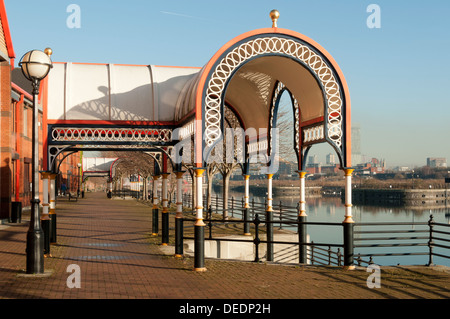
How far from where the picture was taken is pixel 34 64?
10438 mm

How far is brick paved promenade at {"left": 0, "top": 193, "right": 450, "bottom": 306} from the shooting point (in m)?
8.55

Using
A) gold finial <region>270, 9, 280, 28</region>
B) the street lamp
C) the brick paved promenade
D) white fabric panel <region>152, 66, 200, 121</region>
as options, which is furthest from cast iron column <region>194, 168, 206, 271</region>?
white fabric panel <region>152, 66, 200, 121</region>

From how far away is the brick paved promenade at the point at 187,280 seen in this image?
855 cm

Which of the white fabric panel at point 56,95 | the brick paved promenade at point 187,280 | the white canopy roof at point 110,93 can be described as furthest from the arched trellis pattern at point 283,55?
the white fabric panel at point 56,95

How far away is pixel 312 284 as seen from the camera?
9.50 m

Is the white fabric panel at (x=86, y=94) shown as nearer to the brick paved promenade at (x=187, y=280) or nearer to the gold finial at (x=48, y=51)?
the gold finial at (x=48, y=51)

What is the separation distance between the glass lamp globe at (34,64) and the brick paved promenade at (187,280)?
4.25 m

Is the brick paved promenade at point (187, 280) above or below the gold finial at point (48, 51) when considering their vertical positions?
below

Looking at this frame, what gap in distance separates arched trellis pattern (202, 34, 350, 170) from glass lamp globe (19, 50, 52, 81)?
3577 millimetres

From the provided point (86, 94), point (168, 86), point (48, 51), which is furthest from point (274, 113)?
point (48, 51)

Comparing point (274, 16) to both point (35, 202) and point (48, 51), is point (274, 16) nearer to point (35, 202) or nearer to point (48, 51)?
point (48, 51)

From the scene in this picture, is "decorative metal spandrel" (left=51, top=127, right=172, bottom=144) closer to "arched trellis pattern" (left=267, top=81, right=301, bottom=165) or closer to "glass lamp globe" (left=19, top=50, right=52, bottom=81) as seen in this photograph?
"arched trellis pattern" (left=267, top=81, right=301, bottom=165)
